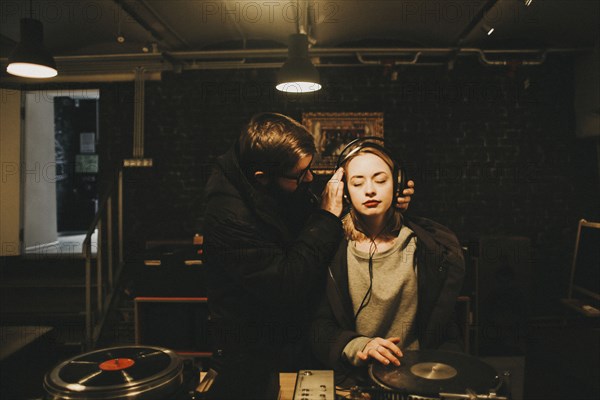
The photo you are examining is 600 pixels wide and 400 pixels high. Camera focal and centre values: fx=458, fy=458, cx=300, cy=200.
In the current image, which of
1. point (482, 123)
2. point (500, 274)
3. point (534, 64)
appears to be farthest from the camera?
point (482, 123)

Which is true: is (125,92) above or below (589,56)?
below

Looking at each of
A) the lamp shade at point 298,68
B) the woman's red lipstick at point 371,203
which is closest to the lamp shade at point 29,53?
the lamp shade at point 298,68

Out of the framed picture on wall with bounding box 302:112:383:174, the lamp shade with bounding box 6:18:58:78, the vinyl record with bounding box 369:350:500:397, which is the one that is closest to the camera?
the vinyl record with bounding box 369:350:500:397

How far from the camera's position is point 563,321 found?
4277mm

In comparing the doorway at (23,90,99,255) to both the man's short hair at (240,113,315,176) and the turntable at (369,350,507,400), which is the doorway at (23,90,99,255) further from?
the turntable at (369,350,507,400)

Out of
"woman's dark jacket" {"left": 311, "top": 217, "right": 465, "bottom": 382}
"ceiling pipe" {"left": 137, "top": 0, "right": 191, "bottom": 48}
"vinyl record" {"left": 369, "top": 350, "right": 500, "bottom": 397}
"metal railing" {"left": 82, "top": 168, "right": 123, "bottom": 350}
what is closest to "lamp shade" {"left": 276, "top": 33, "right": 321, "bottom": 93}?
"ceiling pipe" {"left": 137, "top": 0, "right": 191, "bottom": 48}

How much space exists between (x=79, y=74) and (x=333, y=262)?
443cm

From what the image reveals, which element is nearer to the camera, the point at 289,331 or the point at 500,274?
the point at 289,331

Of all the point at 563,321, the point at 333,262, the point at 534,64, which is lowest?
the point at 563,321

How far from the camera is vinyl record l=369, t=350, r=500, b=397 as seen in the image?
1.05 metres

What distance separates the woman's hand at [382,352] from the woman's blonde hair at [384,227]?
56 cm

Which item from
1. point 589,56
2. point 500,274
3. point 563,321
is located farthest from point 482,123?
point 563,321

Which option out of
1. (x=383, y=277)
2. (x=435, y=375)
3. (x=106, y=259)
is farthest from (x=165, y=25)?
(x=435, y=375)

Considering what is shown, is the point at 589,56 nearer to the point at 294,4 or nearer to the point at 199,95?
Answer: the point at 294,4
